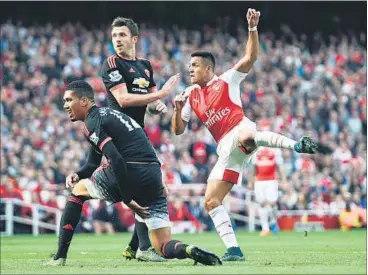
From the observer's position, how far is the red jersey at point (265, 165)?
22.4 m

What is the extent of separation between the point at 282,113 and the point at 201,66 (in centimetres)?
1883

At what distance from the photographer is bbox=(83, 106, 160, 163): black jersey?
1033 centimetres

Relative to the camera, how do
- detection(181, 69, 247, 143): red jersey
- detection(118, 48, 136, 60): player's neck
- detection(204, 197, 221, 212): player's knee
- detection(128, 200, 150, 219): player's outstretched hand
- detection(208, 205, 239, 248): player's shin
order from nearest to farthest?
1. detection(128, 200, 150, 219): player's outstretched hand
2. detection(208, 205, 239, 248): player's shin
3. detection(204, 197, 221, 212): player's knee
4. detection(118, 48, 136, 60): player's neck
5. detection(181, 69, 247, 143): red jersey

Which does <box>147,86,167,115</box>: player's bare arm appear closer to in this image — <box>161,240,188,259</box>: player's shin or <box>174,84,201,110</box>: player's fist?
<box>174,84,201,110</box>: player's fist

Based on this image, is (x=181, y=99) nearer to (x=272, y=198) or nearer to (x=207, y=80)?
(x=207, y=80)

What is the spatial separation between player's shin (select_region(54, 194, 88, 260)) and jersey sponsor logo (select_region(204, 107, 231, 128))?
74.4 inches

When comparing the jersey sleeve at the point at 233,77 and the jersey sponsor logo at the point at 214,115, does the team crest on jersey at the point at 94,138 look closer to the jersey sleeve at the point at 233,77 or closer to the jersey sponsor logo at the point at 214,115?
the jersey sponsor logo at the point at 214,115

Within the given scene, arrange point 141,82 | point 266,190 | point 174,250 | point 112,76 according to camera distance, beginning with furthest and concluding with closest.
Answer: point 266,190, point 141,82, point 112,76, point 174,250

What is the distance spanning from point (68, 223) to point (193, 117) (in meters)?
18.4

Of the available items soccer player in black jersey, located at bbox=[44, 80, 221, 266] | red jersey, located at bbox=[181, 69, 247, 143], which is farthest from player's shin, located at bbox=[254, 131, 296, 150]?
soccer player in black jersey, located at bbox=[44, 80, 221, 266]

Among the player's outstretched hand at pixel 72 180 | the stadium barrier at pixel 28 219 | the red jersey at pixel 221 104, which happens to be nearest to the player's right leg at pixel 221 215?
the red jersey at pixel 221 104

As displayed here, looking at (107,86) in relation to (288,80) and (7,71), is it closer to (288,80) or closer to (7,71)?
(7,71)

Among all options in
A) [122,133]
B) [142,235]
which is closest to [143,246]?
[142,235]

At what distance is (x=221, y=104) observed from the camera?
1207 centimetres
